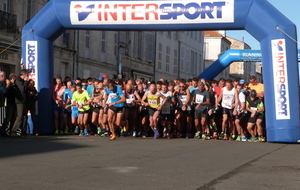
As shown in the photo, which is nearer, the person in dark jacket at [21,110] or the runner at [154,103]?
the person in dark jacket at [21,110]

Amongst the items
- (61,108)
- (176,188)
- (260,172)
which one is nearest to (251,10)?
(61,108)

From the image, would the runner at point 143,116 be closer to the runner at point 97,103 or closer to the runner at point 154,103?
the runner at point 154,103

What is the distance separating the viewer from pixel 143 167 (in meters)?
9.41

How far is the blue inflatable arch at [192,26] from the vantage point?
16109mm

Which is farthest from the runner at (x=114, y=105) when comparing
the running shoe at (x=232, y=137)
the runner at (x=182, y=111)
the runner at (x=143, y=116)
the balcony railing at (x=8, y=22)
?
the balcony railing at (x=8, y=22)

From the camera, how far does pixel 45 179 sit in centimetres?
777

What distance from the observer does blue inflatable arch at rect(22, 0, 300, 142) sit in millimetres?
16109

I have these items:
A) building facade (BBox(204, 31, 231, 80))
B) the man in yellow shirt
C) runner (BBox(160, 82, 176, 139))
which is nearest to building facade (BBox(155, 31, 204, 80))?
building facade (BBox(204, 31, 231, 80))

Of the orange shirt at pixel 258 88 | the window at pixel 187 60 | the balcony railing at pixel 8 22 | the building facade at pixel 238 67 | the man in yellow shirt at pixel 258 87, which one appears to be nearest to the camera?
the man in yellow shirt at pixel 258 87

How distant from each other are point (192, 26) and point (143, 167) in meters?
8.23

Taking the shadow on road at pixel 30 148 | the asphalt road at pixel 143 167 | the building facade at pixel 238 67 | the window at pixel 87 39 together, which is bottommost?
the asphalt road at pixel 143 167

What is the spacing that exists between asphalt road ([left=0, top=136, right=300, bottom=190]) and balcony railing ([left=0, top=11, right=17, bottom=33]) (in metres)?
A: 18.0

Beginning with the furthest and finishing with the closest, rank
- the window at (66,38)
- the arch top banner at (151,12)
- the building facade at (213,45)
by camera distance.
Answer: the building facade at (213,45) < the window at (66,38) < the arch top banner at (151,12)

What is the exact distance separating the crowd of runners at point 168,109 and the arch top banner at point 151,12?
1737 mm
